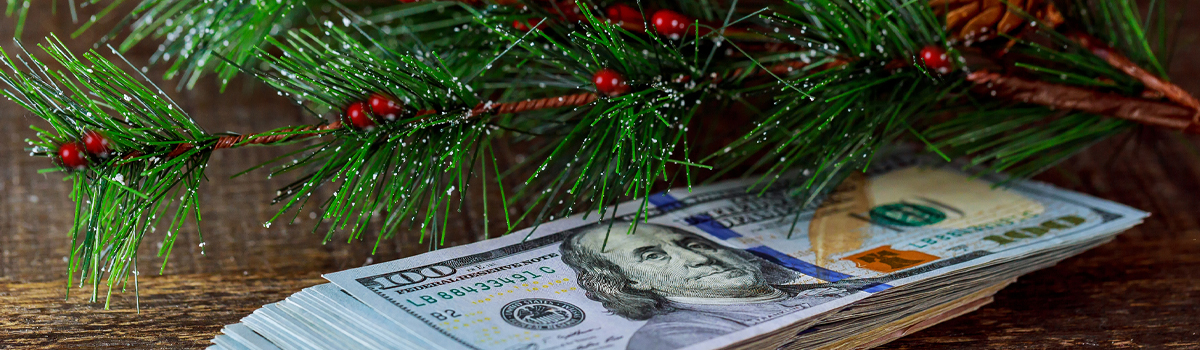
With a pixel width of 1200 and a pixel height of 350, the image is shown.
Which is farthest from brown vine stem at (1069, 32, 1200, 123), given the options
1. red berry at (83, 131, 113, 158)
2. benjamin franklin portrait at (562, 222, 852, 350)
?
red berry at (83, 131, 113, 158)

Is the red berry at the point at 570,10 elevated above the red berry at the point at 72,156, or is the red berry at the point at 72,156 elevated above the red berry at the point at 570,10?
the red berry at the point at 570,10

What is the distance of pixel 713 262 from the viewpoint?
39 centimetres

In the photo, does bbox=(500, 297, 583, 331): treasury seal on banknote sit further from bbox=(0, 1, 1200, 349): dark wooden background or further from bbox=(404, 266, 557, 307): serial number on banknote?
bbox=(0, 1, 1200, 349): dark wooden background

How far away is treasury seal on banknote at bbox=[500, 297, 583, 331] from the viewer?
1.07 feet

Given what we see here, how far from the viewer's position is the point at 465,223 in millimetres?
483

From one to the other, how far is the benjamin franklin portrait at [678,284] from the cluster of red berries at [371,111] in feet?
0.32

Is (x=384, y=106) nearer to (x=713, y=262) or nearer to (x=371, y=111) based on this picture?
(x=371, y=111)

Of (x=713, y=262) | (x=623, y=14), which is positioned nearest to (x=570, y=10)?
(x=623, y=14)

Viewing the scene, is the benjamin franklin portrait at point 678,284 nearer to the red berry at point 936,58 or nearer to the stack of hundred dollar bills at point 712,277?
the stack of hundred dollar bills at point 712,277

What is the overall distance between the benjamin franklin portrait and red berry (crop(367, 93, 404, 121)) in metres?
0.10

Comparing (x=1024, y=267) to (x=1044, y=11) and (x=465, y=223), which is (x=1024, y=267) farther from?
(x=465, y=223)

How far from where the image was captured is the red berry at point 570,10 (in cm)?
42

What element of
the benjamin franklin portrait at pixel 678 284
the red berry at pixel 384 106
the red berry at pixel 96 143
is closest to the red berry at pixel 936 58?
the benjamin franklin portrait at pixel 678 284

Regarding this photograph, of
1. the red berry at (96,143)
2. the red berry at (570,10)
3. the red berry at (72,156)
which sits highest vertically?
the red berry at (570,10)
